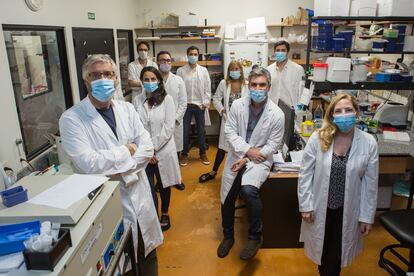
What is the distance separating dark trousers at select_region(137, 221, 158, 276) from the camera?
2.09 meters

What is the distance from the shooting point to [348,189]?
6.32 ft

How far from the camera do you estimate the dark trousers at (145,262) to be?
2.09m

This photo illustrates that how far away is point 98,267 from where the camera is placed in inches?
49.2

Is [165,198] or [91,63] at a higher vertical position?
[91,63]

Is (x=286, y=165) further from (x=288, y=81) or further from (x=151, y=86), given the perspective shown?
(x=288, y=81)

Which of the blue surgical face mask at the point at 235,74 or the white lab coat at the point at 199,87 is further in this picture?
the white lab coat at the point at 199,87

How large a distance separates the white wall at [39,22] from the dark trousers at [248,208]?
5.10 feet

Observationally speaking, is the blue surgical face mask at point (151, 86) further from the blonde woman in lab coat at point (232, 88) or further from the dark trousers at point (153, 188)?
the blonde woman in lab coat at point (232, 88)

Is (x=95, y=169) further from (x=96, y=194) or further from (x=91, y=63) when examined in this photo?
(x=91, y=63)

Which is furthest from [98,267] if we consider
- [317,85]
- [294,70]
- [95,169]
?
[294,70]

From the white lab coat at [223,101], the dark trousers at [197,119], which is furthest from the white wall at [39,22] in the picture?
the white lab coat at [223,101]

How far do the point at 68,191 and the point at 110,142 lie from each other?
Answer: 1.91 ft

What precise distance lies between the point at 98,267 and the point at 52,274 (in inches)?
12.7

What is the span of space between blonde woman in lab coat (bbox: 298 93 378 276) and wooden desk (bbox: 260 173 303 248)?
0.47 metres
